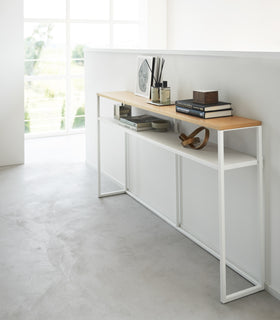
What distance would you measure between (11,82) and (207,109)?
3295 mm

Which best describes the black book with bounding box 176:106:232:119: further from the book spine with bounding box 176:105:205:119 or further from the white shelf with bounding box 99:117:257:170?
the white shelf with bounding box 99:117:257:170

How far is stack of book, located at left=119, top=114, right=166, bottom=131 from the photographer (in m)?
3.41

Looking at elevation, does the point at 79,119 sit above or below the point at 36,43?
below

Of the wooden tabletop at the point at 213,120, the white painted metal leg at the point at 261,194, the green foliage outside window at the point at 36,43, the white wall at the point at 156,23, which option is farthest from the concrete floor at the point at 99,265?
the white wall at the point at 156,23

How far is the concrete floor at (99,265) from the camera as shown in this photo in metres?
2.39

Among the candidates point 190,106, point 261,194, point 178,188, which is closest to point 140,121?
point 178,188

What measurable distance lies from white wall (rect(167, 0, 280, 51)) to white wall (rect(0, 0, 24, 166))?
276 cm

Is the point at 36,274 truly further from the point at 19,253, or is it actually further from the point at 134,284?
the point at 134,284

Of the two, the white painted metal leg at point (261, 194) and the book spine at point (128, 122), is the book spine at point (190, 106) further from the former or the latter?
the book spine at point (128, 122)

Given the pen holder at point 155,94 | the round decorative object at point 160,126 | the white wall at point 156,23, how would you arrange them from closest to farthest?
the pen holder at point 155,94 < the round decorative object at point 160,126 < the white wall at point 156,23

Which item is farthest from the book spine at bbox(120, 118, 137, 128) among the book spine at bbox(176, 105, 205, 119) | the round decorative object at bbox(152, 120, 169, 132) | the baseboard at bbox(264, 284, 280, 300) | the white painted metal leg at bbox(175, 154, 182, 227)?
the baseboard at bbox(264, 284, 280, 300)

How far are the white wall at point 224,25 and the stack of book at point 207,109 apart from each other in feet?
10.5

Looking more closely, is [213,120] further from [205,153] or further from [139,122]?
[139,122]

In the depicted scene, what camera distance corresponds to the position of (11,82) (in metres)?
5.18
